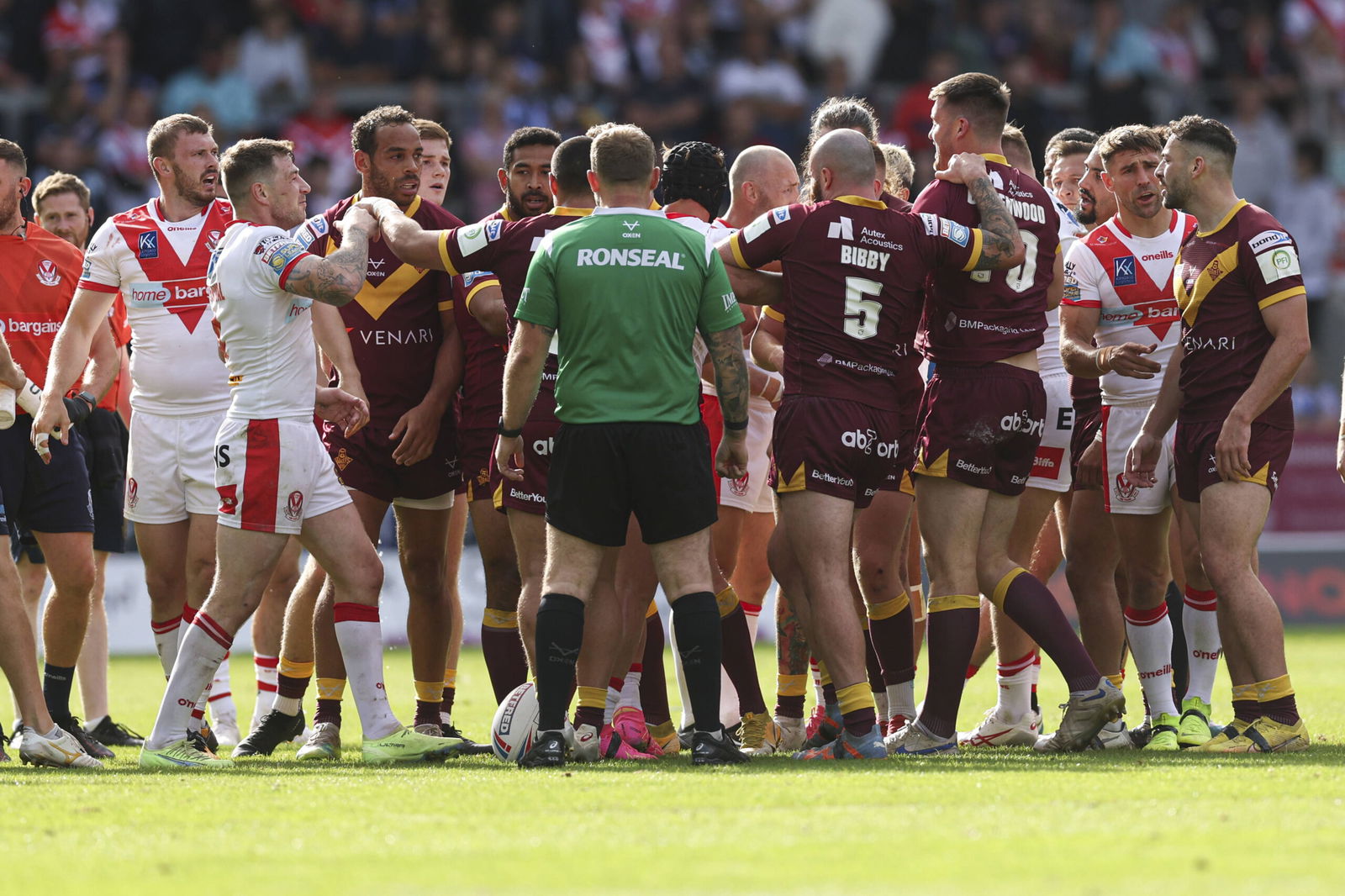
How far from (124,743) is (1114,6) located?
1745cm

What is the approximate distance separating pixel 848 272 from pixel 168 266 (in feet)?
11.4

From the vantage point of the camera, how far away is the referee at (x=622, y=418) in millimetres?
6965

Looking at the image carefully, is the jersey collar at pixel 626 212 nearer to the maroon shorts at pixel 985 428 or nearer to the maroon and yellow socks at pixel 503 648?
the maroon shorts at pixel 985 428

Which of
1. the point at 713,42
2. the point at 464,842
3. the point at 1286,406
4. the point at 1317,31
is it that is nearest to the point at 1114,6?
the point at 1317,31

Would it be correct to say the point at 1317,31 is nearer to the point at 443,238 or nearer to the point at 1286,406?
the point at 1286,406

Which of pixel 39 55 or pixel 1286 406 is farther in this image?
pixel 39 55

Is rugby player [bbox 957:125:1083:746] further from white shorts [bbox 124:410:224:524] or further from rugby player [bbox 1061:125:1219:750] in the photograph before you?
white shorts [bbox 124:410:224:524]

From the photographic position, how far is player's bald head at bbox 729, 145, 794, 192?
8242 mm

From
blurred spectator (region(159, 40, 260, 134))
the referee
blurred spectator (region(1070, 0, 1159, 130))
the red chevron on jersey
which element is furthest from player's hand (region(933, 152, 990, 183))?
blurred spectator (region(1070, 0, 1159, 130))

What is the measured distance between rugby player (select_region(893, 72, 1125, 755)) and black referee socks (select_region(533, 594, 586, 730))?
1173 millimetres

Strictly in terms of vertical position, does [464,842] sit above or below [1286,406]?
below

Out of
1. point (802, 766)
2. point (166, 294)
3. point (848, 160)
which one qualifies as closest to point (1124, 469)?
point (848, 160)

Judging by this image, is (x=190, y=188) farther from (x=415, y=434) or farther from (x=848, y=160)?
(x=848, y=160)

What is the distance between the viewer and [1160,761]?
716cm
